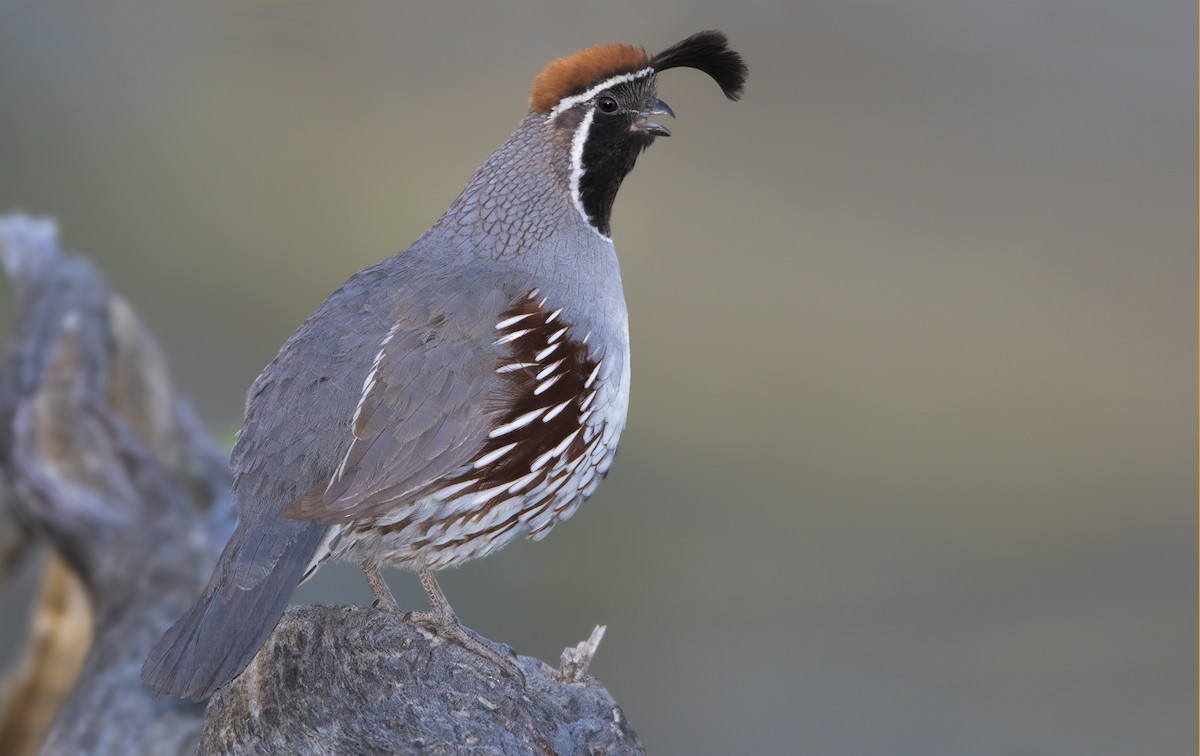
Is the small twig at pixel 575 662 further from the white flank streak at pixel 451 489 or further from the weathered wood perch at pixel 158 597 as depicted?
the white flank streak at pixel 451 489

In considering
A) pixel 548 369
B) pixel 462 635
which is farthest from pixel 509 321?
pixel 462 635

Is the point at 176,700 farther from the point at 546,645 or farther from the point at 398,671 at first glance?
the point at 546,645

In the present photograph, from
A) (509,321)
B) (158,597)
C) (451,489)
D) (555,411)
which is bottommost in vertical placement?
(158,597)

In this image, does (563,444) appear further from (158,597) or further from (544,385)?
(158,597)

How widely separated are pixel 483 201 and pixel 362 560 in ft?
2.98

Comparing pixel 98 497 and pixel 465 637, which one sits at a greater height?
pixel 465 637

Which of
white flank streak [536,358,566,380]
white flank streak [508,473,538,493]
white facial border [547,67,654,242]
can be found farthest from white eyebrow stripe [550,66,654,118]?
Answer: white flank streak [508,473,538,493]

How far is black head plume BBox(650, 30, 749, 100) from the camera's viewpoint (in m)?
3.18

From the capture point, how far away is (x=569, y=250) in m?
3.03

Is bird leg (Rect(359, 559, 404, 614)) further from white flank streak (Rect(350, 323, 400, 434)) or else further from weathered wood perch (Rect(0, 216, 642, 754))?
white flank streak (Rect(350, 323, 400, 434))

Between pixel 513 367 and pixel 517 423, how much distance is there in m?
0.12

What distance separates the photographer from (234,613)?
2.38 meters

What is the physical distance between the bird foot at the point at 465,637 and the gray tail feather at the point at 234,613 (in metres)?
0.33

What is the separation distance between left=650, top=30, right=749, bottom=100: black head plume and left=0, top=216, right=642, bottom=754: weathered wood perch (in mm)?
1486
